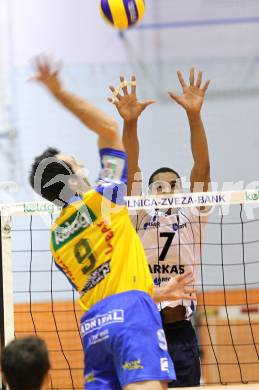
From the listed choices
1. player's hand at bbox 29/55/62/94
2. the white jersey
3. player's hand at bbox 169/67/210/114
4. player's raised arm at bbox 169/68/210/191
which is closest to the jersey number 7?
the white jersey

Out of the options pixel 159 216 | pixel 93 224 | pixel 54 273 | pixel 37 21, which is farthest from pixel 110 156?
pixel 37 21

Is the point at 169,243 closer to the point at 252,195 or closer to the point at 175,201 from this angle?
the point at 175,201

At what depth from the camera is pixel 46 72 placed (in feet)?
9.30

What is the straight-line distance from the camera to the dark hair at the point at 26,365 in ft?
8.02

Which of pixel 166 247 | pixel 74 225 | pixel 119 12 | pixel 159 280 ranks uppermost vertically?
pixel 119 12

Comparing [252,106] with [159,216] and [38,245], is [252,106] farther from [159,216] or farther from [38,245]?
[159,216]

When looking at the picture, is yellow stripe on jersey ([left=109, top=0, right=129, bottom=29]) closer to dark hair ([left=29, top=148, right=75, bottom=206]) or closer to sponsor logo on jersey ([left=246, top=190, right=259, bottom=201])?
sponsor logo on jersey ([left=246, top=190, right=259, bottom=201])

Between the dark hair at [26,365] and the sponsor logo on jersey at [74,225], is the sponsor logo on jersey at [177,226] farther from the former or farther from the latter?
the dark hair at [26,365]

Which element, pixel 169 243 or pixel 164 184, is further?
pixel 164 184

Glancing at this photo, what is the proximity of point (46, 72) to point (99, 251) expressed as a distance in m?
0.80

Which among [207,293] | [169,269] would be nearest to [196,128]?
[169,269]

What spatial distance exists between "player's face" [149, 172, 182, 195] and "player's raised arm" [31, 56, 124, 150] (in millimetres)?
1801

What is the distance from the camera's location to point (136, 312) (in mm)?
2928

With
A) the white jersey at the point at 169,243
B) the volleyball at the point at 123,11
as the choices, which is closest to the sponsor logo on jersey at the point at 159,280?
the white jersey at the point at 169,243
